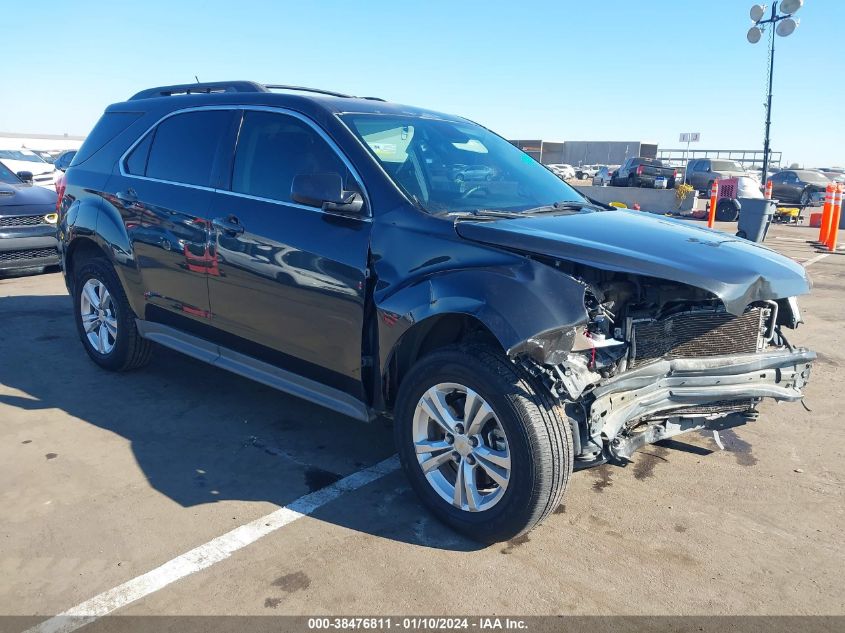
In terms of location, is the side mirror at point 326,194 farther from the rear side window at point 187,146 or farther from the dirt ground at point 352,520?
the dirt ground at point 352,520

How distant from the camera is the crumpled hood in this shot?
2.88 m

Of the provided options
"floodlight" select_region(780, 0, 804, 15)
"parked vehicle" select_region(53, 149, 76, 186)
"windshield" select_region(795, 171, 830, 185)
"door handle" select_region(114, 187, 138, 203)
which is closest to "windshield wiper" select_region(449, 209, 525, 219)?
"door handle" select_region(114, 187, 138, 203)

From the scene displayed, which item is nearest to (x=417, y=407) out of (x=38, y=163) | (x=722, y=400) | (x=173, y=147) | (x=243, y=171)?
(x=722, y=400)

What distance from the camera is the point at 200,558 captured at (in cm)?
300

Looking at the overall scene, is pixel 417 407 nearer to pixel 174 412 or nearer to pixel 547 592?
pixel 547 592

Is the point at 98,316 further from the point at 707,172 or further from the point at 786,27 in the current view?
the point at 707,172

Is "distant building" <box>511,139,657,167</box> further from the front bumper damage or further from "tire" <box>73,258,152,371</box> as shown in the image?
the front bumper damage

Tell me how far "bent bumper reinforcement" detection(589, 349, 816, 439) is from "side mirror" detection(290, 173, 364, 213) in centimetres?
153

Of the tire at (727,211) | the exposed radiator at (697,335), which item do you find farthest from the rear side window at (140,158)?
the tire at (727,211)

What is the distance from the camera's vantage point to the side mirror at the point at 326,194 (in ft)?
11.1

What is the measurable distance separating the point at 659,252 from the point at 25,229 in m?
8.78

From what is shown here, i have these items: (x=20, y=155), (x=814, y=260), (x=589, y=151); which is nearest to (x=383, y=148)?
(x=814, y=260)

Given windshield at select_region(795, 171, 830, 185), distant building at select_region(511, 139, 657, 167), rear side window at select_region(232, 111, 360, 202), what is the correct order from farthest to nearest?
distant building at select_region(511, 139, 657, 167) → windshield at select_region(795, 171, 830, 185) → rear side window at select_region(232, 111, 360, 202)

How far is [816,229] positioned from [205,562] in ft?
65.5
